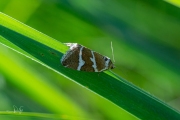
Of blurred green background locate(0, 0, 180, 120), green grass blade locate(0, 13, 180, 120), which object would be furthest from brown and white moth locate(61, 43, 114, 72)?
blurred green background locate(0, 0, 180, 120)

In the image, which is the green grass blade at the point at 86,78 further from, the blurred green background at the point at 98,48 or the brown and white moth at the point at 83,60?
the blurred green background at the point at 98,48

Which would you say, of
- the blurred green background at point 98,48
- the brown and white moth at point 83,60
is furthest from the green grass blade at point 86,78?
the blurred green background at point 98,48

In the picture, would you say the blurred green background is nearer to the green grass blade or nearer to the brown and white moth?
the brown and white moth

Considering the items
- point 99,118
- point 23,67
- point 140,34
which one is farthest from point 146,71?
point 23,67

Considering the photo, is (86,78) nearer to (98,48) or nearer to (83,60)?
(83,60)

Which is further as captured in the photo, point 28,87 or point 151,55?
point 151,55

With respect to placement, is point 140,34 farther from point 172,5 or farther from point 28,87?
point 28,87
